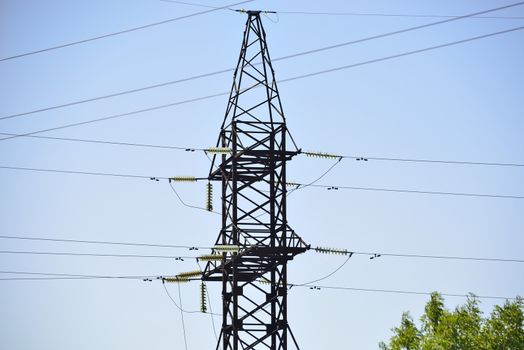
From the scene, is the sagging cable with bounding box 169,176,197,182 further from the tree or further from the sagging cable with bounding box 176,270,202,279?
the tree

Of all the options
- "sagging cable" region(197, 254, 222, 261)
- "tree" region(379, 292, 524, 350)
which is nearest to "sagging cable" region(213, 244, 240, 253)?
"sagging cable" region(197, 254, 222, 261)

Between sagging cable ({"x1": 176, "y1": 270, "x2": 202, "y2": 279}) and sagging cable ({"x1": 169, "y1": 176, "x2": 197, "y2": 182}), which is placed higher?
sagging cable ({"x1": 169, "y1": 176, "x2": 197, "y2": 182})

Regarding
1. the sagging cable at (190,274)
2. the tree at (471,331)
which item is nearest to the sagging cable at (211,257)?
the sagging cable at (190,274)

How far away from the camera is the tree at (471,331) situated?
3184 inches

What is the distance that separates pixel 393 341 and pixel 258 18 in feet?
120

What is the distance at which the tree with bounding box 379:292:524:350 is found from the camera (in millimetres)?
80875

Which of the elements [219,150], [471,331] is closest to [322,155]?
[219,150]

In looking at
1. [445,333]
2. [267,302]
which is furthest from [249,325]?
[445,333]

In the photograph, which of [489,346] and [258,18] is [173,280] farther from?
[489,346]

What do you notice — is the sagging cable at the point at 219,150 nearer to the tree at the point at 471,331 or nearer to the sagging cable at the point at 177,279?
the sagging cable at the point at 177,279

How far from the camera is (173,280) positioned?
5734 centimetres

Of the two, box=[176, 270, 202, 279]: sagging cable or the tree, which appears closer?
box=[176, 270, 202, 279]: sagging cable

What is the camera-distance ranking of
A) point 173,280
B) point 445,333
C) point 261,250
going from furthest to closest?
1. point 445,333
2. point 173,280
3. point 261,250

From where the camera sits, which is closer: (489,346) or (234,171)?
(234,171)
